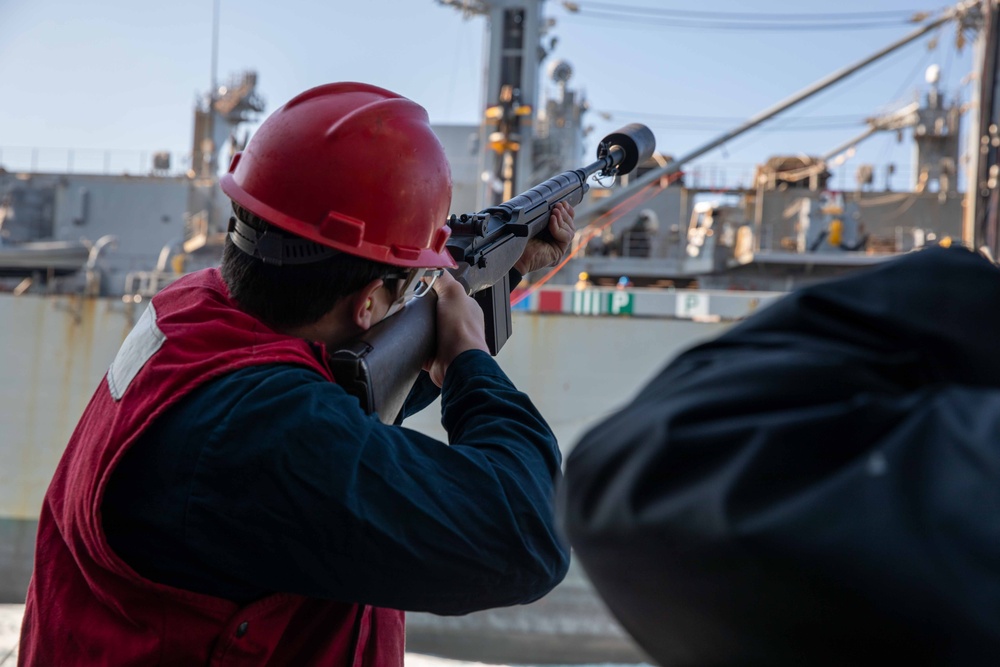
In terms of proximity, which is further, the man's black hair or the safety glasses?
the safety glasses

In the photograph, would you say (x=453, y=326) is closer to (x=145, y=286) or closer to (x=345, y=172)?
(x=345, y=172)

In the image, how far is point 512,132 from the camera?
13109 millimetres

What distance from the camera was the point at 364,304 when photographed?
4.62ft

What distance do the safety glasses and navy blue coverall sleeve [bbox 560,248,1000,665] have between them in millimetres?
861

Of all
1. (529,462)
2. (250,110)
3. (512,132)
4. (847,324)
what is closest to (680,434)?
(847,324)

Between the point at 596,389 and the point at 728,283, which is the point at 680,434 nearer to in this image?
the point at 596,389

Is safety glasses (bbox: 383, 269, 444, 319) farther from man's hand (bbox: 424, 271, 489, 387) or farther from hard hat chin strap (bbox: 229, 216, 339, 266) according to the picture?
hard hat chin strap (bbox: 229, 216, 339, 266)

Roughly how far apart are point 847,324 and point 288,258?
0.91 meters

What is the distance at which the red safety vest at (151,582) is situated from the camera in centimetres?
116

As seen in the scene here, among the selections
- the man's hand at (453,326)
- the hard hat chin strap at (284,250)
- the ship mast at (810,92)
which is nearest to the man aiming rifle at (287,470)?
the hard hat chin strap at (284,250)

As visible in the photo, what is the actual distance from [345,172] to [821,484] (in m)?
0.98

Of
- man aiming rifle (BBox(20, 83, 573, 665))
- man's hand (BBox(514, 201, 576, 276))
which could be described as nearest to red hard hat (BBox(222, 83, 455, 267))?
man aiming rifle (BBox(20, 83, 573, 665))

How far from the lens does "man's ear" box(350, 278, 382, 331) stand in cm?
140

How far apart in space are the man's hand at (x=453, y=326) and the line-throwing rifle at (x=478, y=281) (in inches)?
0.7
